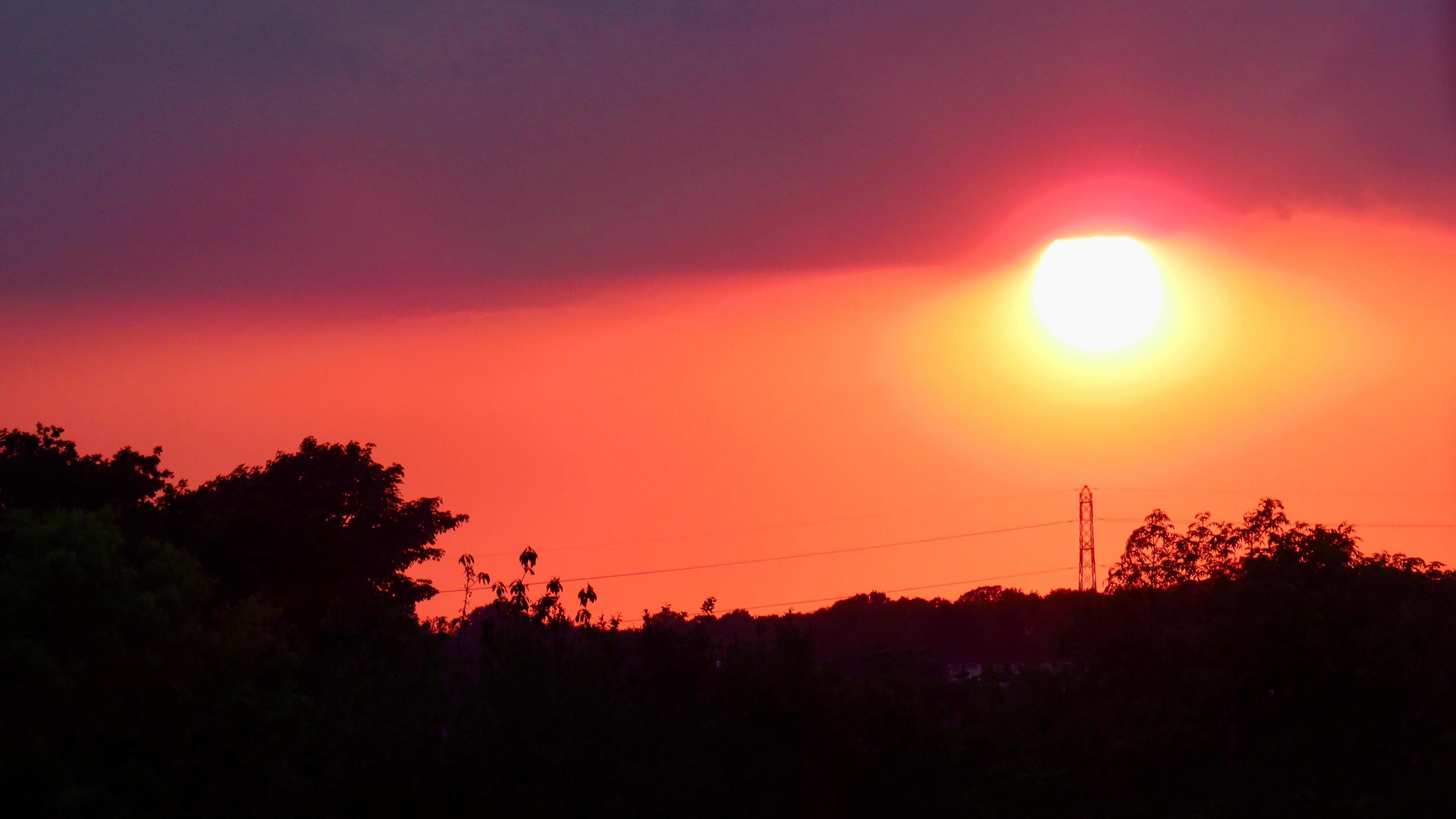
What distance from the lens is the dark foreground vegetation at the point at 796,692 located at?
Result: 3148cm

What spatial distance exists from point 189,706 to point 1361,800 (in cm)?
2691

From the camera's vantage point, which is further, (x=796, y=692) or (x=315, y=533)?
(x=315, y=533)

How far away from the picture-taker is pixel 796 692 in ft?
120

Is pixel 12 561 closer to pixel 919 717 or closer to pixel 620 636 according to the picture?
pixel 620 636

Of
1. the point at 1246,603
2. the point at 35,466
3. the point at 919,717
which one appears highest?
the point at 35,466

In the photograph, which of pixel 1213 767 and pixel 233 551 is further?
pixel 233 551

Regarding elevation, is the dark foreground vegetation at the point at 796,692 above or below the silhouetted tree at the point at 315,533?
below

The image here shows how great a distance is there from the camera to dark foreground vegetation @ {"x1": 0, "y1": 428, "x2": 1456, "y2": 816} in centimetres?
3148

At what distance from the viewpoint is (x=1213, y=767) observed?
37.0 metres

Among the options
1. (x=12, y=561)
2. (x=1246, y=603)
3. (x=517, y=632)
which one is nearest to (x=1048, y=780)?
(x=1246, y=603)

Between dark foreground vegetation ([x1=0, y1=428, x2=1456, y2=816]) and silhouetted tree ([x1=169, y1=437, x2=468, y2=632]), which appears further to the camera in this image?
silhouetted tree ([x1=169, y1=437, x2=468, y2=632])

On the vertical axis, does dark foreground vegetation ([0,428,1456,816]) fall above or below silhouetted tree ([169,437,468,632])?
below

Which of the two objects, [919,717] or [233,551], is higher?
[233,551]

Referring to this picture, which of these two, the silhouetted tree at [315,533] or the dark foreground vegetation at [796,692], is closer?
the dark foreground vegetation at [796,692]
